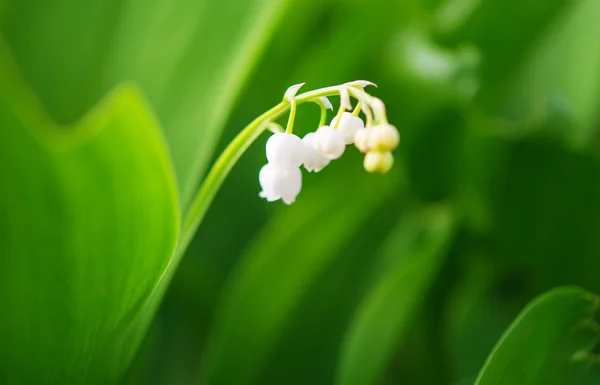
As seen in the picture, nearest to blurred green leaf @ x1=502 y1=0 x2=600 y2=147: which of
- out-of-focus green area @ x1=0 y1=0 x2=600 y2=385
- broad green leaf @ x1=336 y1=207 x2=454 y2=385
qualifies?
out-of-focus green area @ x1=0 y1=0 x2=600 y2=385

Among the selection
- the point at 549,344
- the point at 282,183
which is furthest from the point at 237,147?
the point at 549,344

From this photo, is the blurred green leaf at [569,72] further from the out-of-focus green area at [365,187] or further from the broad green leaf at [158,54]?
the broad green leaf at [158,54]

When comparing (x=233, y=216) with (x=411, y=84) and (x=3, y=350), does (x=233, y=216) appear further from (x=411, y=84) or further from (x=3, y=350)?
(x=3, y=350)

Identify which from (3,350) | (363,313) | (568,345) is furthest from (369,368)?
(3,350)

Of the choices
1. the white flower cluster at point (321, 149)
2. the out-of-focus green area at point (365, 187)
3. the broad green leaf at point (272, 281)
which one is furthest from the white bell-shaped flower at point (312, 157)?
the broad green leaf at point (272, 281)

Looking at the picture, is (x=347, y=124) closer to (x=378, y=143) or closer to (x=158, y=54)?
(x=378, y=143)

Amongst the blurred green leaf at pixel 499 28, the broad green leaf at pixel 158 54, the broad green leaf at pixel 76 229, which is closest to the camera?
the broad green leaf at pixel 76 229
